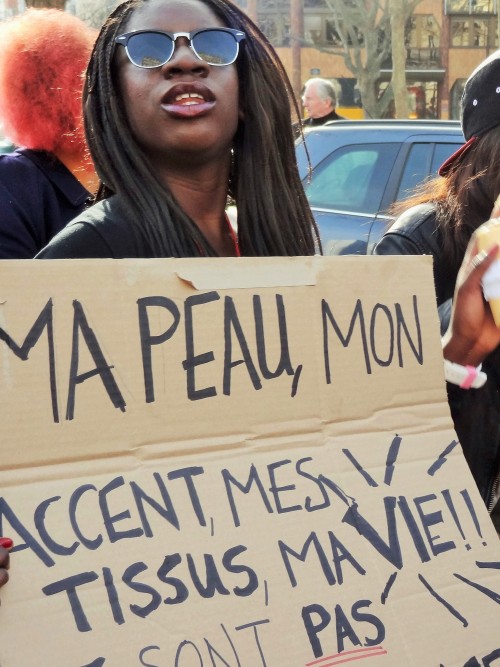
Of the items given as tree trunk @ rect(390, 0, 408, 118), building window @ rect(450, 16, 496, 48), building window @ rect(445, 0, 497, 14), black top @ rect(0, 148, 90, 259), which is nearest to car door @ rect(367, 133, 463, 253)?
black top @ rect(0, 148, 90, 259)

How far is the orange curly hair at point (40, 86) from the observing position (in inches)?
96.6

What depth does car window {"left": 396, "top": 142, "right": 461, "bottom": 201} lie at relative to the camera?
5.07 meters

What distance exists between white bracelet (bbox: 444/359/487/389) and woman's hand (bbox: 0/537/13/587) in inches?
37.2

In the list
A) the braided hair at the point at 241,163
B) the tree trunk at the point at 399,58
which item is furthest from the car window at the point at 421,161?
the tree trunk at the point at 399,58

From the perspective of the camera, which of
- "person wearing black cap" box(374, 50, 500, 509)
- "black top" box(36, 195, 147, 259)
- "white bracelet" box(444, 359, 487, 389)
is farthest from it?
"person wearing black cap" box(374, 50, 500, 509)

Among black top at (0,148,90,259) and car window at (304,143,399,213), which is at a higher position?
black top at (0,148,90,259)

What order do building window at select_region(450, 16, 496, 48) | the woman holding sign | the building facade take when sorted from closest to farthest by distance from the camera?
the woman holding sign → the building facade → building window at select_region(450, 16, 496, 48)

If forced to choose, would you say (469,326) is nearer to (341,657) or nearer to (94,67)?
(341,657)

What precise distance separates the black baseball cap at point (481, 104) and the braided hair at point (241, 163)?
50cm

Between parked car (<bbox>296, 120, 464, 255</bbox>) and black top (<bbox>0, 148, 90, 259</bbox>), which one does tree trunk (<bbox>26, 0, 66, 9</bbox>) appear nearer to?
parked car (<bbox>296, 120, 464, 255</bbox>)

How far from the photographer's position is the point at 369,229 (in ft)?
16.3

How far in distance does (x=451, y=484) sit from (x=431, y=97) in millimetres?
30635

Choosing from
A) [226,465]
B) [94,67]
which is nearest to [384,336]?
[226,465]

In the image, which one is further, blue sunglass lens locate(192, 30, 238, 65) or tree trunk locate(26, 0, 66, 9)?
tree trunk locate(26, 0, 66, 9)
